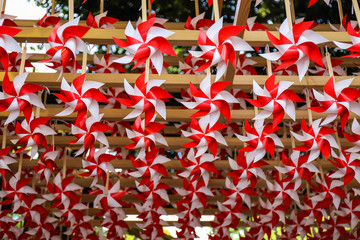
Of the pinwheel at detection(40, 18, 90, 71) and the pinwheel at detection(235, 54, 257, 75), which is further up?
the pinwheel at detection(40, 18, 90, 71)

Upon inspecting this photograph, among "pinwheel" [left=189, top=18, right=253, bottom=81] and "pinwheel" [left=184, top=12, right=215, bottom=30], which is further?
"pinwheel" [left=184, top=12, right=215, bottom=30]

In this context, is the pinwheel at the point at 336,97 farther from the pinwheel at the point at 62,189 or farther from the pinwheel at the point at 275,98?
the pinwheel at the point at 62,189

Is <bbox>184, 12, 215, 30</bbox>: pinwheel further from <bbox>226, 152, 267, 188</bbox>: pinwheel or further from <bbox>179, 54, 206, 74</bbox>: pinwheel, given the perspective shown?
<bbox>226, 152, 267, 188</bbox>: pinwheel

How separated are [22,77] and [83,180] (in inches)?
77.2

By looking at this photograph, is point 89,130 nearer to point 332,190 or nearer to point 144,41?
point 144,41

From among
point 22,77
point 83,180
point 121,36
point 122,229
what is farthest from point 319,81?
Answer: point 83,180

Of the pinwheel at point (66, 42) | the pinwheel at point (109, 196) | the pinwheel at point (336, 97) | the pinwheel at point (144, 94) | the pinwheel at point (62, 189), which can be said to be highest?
the pinwheel at point (66, 42)

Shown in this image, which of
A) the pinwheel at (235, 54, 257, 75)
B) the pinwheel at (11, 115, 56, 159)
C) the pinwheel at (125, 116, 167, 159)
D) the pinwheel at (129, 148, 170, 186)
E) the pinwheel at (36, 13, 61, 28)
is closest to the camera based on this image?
the pinwheel at (125, 116, 167, 159)

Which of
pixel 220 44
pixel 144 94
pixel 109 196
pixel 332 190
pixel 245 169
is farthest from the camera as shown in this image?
pixel 332 190

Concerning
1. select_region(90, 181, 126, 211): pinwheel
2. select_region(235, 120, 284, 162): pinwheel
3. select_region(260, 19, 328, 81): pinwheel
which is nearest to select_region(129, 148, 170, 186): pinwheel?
select_region(90, 181, 126, 211): pinwheel

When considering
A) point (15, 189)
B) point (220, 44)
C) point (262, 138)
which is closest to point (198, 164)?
point (262, 138)

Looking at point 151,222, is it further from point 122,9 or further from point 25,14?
point 25,14

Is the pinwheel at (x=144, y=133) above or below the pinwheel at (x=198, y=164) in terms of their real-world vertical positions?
above

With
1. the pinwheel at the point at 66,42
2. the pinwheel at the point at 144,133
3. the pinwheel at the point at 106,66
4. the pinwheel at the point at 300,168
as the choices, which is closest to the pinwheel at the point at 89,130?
the pinwheel at the point at 144,133
